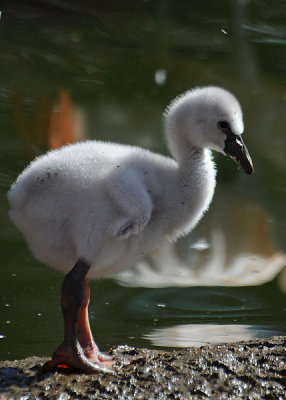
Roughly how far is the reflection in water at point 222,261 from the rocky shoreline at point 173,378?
770 mm

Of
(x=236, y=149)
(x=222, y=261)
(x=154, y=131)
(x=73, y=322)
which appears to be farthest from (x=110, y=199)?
(x=154, y=131)

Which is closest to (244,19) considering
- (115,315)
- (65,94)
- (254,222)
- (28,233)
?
(65,94)

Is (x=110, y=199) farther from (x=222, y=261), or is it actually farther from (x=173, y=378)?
(x=222, y=261)

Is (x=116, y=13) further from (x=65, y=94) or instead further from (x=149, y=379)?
(x=149, y=379)

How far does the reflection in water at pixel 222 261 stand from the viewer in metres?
3.06

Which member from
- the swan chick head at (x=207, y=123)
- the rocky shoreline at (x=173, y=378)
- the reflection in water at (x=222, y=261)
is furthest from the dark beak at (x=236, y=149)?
the reflection in water at (x=222, y=261)

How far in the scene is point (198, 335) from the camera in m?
2.67

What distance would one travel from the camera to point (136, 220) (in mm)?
2225

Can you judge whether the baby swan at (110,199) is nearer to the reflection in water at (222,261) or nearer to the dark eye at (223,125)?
the dark eye at (223,125)

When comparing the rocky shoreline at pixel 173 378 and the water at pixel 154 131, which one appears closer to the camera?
the rocky shoreline at pixel 173 378

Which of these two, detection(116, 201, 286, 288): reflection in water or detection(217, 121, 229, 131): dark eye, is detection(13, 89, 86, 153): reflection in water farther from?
detection(217, 121, 229, 131): dark eye

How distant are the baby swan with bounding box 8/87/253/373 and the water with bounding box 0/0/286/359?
33cm

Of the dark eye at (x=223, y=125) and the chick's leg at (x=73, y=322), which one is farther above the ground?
the dark eye at (x=223, y=125)

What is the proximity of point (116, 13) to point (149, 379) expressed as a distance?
352 cm
